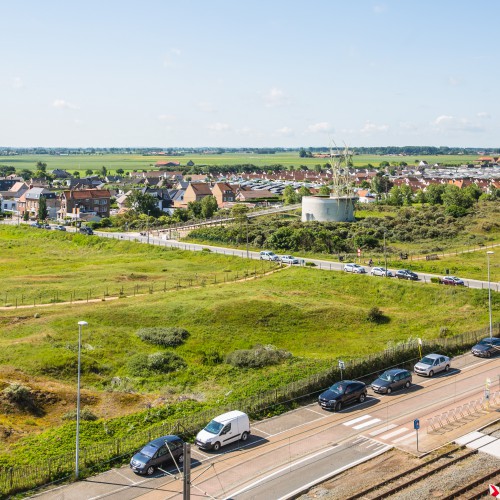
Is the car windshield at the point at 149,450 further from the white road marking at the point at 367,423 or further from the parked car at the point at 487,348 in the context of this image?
the parked car at the point at 487,348

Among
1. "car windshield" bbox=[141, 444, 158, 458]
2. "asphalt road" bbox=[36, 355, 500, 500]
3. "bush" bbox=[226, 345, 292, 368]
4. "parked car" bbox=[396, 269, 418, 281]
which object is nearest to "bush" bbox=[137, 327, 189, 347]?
"bush" bbox=[226, 345, 292, 368]

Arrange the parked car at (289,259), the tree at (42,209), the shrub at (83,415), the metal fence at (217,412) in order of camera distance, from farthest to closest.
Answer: the tree at (42,209)
the parked car at (289,259)
the shrub at (83,415)
the metal fence at (217,412)

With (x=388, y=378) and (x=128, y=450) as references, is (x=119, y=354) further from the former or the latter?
(x=388, y=378)

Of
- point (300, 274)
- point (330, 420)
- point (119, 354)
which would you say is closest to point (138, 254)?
point (300, 274)

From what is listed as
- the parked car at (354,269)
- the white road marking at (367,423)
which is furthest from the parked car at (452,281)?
the white road marking at (367,423)

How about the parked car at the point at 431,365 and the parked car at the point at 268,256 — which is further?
the parked car at the point at 268,256
